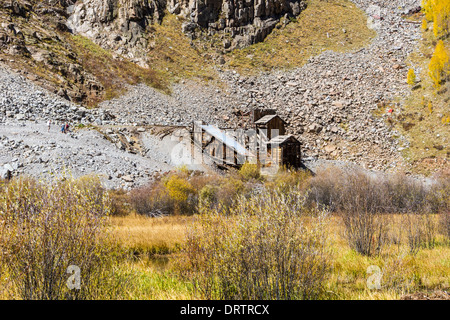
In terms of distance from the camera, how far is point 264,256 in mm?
4086

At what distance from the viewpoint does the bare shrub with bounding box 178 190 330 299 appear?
4.04 metres

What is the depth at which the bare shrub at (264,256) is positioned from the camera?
4.04 m

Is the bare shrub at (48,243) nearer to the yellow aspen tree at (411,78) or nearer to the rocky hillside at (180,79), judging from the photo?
the rocky hillside at (180,79)

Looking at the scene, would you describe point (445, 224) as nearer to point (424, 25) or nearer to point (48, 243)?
point (48, 243)

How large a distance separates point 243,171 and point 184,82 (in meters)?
22.1

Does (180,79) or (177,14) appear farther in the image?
(177,14)

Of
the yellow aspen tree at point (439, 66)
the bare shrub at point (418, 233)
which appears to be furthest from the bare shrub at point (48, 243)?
the yellow aspen tree at point (439, 66)

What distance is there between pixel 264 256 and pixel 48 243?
2895 millimetres

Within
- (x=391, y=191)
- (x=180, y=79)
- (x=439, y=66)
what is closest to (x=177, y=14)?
(x=180, y=79)

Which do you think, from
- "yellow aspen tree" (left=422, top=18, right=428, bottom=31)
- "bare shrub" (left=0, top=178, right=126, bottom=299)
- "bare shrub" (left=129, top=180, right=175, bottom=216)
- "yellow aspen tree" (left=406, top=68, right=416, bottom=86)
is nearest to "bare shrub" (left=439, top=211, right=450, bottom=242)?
"bare shrub" (left=0, top=178, right=126, bottom=299)

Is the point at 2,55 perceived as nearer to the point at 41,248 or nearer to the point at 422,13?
the point at 41,248

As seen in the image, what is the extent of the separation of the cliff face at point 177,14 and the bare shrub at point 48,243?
41718 mm

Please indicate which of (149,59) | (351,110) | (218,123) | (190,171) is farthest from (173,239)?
(149,59)

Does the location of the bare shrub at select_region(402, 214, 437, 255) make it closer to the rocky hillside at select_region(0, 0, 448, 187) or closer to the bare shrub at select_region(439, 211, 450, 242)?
the bare shrub at select_region(439, 211, 450, 242)
